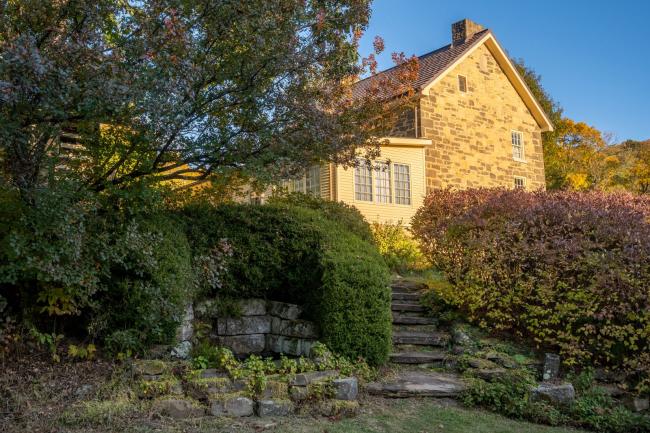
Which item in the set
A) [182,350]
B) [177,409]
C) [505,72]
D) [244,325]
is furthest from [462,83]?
[177,409]

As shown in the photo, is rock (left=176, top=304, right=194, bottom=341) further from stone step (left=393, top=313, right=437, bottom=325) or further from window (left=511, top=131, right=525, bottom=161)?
window (left=511, top=131, right=525, bottom=161)

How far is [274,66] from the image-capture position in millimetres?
5949

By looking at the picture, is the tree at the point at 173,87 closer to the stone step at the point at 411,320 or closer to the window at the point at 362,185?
the stone step at the point at 411,320

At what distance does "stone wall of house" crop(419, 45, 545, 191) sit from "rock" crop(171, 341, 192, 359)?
464 inches

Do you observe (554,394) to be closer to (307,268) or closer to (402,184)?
(307,268)

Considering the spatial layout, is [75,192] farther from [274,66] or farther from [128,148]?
[274,66]

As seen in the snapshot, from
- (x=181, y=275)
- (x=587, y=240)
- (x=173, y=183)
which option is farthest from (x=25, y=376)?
(x=587, y=240)

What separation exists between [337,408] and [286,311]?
1870 mm

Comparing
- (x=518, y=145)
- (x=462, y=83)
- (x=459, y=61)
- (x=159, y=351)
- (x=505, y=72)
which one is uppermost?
(x=505, y=72)


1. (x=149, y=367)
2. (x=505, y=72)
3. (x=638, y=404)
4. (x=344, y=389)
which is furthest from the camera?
Answer: (x=505, y=72)

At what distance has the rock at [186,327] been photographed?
657 cm

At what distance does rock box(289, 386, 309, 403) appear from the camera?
5887 millimetres

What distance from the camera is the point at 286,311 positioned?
24.3 ft

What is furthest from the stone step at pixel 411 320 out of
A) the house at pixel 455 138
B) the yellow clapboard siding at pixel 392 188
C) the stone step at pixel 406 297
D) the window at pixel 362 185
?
the window at pixel 362 185
